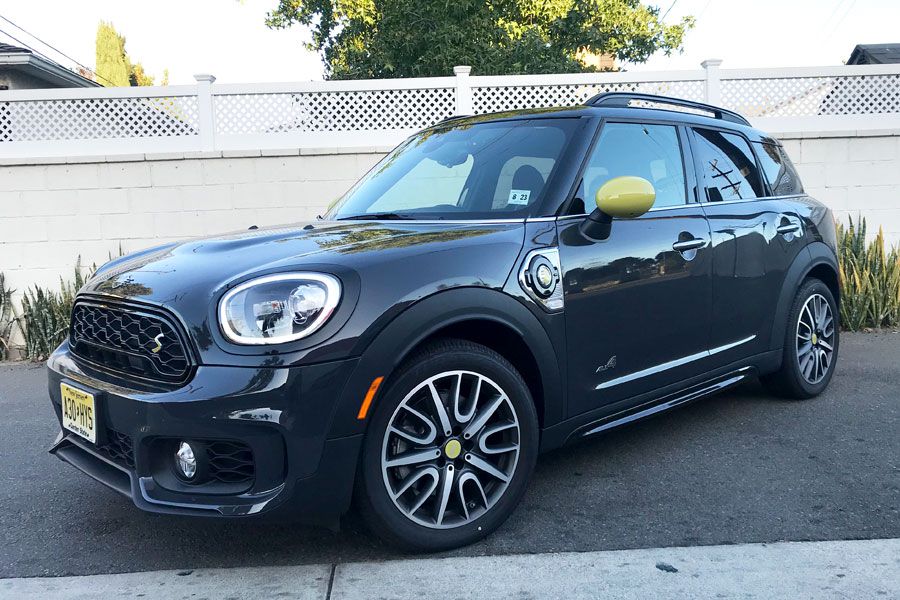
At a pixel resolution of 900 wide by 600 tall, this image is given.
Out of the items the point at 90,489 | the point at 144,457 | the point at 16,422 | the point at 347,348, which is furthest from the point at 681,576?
the point at 16,422

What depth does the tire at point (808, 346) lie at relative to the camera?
14.1ft

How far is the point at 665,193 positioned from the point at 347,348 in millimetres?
1926

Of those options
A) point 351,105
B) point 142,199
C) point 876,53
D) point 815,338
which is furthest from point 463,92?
point 876,53

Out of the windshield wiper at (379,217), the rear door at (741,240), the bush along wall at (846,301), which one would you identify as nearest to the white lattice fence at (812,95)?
the bush along wall at (846,301)

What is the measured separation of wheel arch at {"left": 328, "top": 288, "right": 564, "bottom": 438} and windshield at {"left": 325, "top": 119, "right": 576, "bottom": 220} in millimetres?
504

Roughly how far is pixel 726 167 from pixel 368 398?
103 inches

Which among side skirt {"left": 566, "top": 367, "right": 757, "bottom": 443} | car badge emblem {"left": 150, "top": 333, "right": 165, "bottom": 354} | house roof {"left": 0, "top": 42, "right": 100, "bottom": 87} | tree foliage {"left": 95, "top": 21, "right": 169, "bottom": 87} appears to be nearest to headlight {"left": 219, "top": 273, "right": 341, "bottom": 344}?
car badge emblem {"left": 150, "top": 333, "right": 165, "bottom": 354}

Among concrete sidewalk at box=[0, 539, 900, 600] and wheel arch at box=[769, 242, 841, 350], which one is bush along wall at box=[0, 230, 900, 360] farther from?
concrete sidewalk at box=[0, 539, 900, 600]

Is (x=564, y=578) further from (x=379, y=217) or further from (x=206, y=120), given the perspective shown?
(x=206, y=120)

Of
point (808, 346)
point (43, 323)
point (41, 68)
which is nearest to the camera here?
point (808, 346)

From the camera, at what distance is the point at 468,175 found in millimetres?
3412

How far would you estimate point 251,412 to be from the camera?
2.23 metres

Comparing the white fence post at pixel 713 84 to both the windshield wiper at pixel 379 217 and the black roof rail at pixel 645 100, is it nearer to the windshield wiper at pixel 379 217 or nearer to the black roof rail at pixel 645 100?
the black roof rail at pixel 645 100

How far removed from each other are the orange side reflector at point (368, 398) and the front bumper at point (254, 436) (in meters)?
Answer: 0.07
